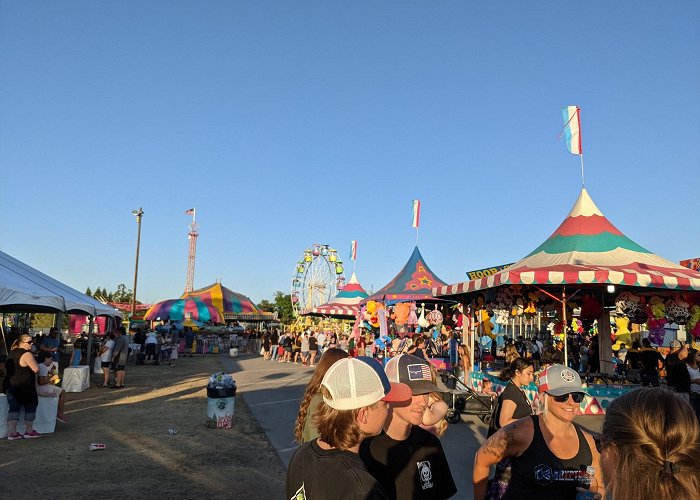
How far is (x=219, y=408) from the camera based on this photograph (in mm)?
8844

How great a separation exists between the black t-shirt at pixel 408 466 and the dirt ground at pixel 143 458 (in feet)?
11.5

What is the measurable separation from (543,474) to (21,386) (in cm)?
780

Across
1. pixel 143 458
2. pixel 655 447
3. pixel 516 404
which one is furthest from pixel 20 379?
pixel 655 447

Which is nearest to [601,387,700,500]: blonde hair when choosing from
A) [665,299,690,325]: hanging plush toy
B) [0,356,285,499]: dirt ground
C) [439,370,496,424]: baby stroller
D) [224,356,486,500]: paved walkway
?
[224,356,486,500]: paved walkway

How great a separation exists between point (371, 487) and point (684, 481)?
915mm

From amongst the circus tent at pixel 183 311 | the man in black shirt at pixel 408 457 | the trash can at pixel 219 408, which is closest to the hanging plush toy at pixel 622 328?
the trash can at pixel 219 408

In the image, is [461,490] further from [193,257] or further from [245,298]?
[193,257]

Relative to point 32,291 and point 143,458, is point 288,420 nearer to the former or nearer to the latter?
point 143,458

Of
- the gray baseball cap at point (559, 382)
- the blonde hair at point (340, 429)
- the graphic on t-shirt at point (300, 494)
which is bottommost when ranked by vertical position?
the graphic on t-shirt at point (300, 494)

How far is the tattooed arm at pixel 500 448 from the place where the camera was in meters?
2.58

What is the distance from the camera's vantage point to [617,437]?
142 centimetres

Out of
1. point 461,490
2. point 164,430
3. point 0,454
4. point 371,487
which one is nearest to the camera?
point 371,487

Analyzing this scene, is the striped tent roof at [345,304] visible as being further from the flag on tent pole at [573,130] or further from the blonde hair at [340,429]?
the blonde hair at [340,429]

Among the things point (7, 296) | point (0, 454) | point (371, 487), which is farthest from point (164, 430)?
point (371, 487)
